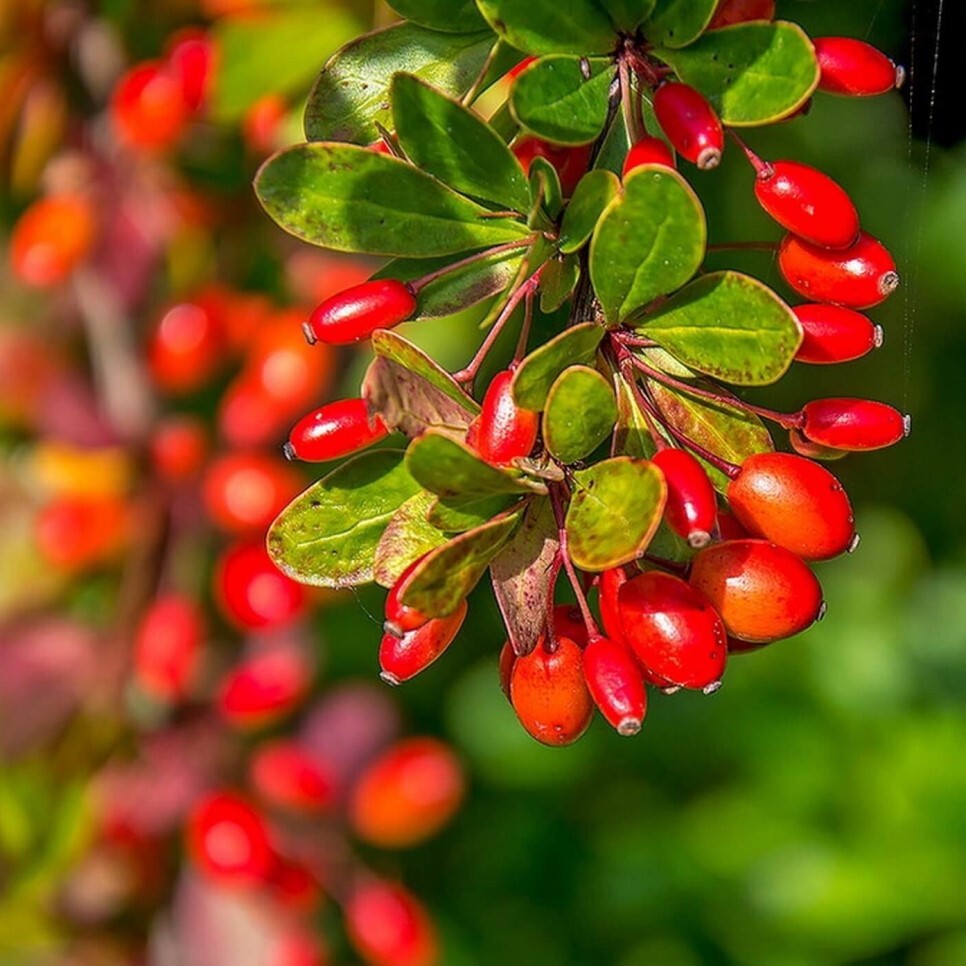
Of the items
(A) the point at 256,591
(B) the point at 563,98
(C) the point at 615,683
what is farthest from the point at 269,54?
(C) the point at 615,683

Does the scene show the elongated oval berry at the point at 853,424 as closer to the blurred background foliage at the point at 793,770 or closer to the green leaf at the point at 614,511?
the green leaf at the point at 614,511

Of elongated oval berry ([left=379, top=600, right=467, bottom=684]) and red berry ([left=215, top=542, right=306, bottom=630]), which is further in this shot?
red berry ([left=215, top=542, right=306, bottom=630])

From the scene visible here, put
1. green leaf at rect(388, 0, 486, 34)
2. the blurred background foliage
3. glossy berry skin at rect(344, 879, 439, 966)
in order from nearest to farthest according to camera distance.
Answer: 1. green leaf at rect(388, 0, 486, 34)
2. glossy berry skin at rect(344, 879, 439, 966)
3. the blurred background foliage

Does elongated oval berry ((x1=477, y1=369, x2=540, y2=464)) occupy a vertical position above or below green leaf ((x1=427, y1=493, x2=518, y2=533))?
above

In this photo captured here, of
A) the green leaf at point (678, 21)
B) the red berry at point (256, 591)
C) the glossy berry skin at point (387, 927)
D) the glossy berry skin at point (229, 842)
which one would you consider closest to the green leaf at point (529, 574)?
the green leaf at point (678, 21)

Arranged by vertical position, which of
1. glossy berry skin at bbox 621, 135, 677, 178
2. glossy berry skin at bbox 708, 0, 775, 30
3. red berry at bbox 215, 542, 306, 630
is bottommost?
red berry at bbox 215, 542, 306, 630

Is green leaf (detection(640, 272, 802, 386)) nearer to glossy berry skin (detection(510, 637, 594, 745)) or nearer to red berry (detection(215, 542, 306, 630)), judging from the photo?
glossy berry skin (detection(510, 637, 594, 745))

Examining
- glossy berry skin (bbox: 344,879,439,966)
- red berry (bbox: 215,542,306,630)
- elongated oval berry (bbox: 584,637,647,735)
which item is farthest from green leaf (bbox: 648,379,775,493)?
glossy berry skin (bbox: 344,879,439,966)
